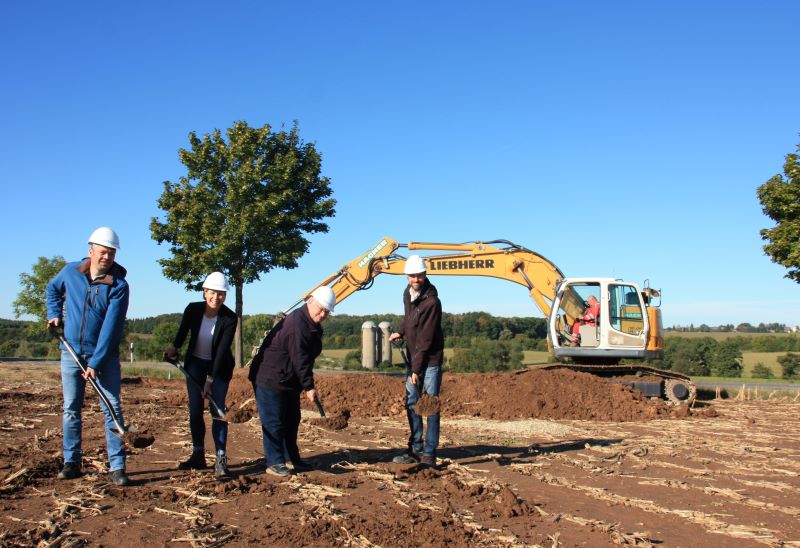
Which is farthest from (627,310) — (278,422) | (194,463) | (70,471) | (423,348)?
(70,471)

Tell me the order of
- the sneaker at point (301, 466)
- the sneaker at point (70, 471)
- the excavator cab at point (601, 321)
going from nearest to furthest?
1. the sneaker at point (70, 471)
2. the sneaker at point (301, 466)
3. the excavator cab at point (601, 321)

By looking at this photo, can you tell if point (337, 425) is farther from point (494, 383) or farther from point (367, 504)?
point (494, 383)

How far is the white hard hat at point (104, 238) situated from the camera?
653 cm

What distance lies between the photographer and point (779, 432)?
39.5ft

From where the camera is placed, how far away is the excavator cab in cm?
1594

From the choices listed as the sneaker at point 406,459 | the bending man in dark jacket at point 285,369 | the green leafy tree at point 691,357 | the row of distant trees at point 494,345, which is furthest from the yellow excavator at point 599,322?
the green leafy tree at point 691,357

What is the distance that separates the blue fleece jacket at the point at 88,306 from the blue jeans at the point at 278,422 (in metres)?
1.50

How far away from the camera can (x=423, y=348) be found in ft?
25.2

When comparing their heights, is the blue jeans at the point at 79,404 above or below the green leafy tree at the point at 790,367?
above

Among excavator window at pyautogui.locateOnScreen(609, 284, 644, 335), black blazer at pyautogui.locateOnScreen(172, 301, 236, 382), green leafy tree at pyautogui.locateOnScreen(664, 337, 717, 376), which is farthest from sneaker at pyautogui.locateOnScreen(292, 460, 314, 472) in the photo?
green leafy tree at pyautogui.locateOnScreen(664, 337, 717, 376)

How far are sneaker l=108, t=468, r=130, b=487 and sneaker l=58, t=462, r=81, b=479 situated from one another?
18.1 inches

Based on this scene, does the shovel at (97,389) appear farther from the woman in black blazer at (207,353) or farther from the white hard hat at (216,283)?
the white hard hat at (216,283)

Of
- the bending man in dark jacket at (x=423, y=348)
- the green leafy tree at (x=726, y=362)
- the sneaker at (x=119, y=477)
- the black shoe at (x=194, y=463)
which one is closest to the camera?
the sneaker at (x=119, y=477)

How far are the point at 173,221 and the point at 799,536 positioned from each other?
20.0m
